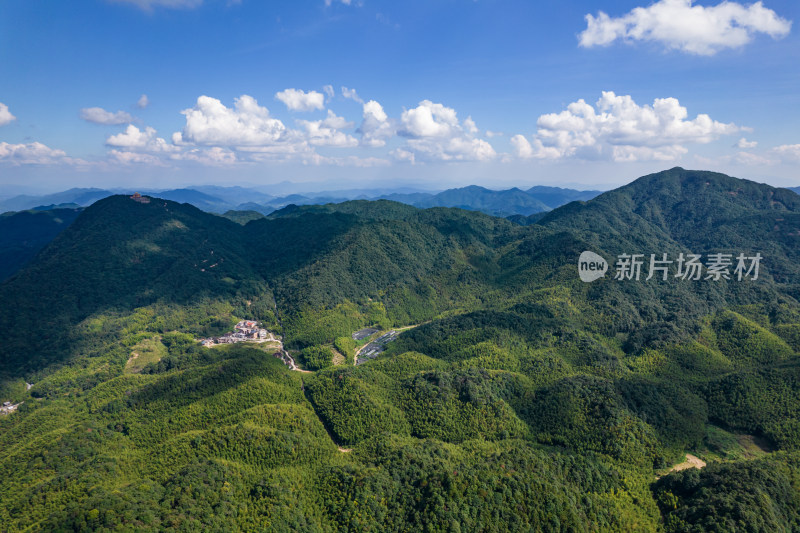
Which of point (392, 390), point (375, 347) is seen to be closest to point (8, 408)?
point (392, 390)

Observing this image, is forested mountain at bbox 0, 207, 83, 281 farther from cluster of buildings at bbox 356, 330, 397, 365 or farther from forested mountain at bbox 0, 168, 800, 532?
cluster of buildings at bbox 356, 330, 397, 365

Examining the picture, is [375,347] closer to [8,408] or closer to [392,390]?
[392,390]

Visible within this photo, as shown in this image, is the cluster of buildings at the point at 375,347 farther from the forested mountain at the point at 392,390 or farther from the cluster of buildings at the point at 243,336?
the cluster of buildings at the point at 243,336

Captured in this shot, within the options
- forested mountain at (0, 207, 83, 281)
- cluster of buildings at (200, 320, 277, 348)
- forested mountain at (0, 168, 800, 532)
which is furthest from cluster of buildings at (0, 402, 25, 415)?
forested mountain at (0, 207, 83, 281)

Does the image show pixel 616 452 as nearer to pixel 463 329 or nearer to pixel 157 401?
pixel 463 329

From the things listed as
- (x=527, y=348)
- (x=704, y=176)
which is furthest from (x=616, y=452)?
(x=704, y=176)

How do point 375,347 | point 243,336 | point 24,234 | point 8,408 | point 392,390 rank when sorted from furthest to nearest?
1. point 24,234
2. point 243,336
3. point 375,347
4. point 8,408
5. point 392,390

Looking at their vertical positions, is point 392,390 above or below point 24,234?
below
